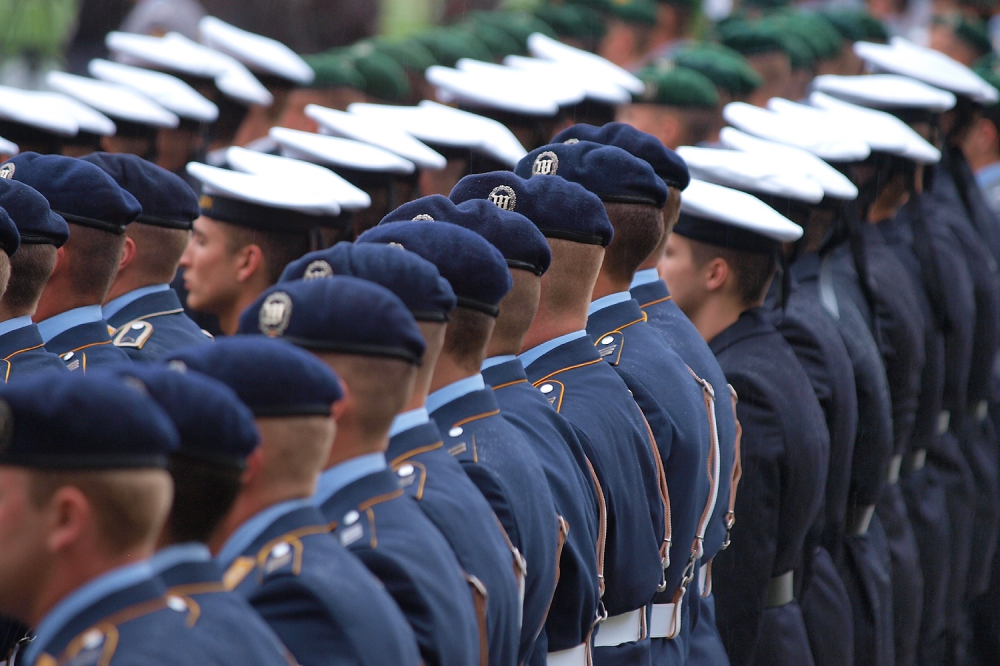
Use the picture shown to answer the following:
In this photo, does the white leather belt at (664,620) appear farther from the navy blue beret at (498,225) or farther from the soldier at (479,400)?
the navy blue beret at (498,225)

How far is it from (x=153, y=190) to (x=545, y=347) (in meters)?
1.48

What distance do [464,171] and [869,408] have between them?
177cm

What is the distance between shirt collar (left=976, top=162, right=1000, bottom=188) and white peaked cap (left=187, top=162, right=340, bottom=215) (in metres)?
5.07

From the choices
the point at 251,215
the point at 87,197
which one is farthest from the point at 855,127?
the point at 87,197

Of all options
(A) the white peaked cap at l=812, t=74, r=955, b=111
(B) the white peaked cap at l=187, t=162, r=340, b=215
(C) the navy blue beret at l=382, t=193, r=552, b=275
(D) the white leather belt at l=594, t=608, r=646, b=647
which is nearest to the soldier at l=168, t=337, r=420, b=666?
(C) the navy blue beret at l=382, t=193, r=552, b=275

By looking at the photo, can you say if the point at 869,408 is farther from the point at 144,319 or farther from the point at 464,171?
the point at 144,319

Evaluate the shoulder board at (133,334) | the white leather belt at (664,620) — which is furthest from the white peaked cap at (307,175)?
the white leather belt at (664,620)

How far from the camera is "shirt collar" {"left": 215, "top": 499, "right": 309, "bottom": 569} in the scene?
2305mm

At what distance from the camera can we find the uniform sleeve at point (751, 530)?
471 cm

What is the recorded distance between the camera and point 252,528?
231cm

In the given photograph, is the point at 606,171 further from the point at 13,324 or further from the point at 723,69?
the point at 723,69

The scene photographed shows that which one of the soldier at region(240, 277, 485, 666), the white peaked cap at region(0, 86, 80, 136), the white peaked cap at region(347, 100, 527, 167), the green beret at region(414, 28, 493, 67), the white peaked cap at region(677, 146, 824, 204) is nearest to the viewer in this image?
the soldier at region(240, 277, 485, 666)

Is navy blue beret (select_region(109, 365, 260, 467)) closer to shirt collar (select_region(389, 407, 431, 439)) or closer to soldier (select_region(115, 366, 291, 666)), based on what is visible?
soldier (select_region(115, 366, 291, 666))

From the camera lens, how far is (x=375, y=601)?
2268 mm
